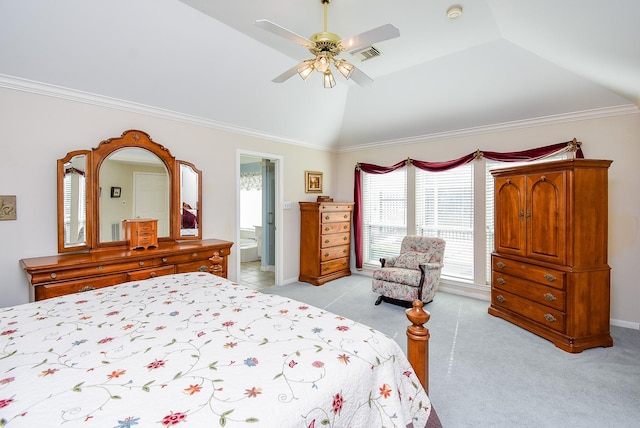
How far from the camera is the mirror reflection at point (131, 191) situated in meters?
3.17

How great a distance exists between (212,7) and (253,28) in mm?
419

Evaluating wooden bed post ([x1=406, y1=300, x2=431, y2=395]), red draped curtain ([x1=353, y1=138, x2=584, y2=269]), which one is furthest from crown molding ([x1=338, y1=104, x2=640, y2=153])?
wooden bed post ([x1=406, y1=300, x2=431, y2=395])

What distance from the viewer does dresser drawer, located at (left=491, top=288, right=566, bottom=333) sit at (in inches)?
115

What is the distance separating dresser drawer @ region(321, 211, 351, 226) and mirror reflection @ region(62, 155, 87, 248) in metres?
3.12

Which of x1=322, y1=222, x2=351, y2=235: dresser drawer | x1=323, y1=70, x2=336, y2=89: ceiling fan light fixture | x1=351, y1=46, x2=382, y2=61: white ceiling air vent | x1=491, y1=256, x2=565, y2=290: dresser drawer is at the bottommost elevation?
x1=491, y1=256, x2=565, y2=290: dresser drawer

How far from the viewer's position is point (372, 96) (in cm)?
441

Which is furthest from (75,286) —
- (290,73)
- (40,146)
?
(290,73)

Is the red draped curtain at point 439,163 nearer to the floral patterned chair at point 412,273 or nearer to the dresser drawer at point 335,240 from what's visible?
the dresser drawer at point 335,240

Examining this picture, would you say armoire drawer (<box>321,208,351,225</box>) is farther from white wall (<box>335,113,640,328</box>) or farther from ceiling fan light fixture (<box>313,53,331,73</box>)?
white wall (<box>335,113,640,328</box>)

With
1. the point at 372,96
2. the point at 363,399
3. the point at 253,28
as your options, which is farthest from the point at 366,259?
the point at 363,399

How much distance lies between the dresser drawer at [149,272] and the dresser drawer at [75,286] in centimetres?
6

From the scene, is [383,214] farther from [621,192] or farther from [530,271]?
[621,192]

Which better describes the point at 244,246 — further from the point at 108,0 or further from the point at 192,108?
the point at 108,0

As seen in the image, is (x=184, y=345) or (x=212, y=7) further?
(x=212, y=7)
